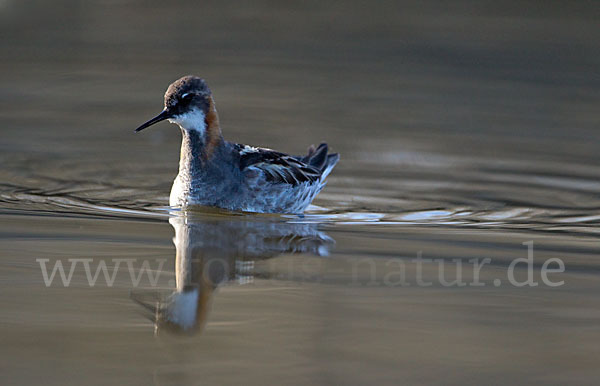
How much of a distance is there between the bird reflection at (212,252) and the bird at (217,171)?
9.9 inches

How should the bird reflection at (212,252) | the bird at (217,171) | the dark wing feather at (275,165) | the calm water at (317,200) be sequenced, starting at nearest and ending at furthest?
the calm water at (317,200) < the bird reflection at (212,252) < the bird at (217,171) < the dark wing feather at (275,165)

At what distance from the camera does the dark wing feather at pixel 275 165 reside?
27.6 ft

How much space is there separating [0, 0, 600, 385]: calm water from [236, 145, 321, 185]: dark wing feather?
0.39 meters

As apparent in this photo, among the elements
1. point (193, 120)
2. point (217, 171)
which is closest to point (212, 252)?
point (217, 171)

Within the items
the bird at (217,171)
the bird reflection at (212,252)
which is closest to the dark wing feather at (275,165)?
the bird at (217,171)

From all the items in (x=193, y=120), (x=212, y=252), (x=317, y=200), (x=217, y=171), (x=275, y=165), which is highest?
(x=193, y=120)

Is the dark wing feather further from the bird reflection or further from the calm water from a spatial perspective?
the bird reflection

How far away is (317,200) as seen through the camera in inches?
355

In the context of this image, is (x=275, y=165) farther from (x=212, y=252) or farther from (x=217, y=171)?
(x=212, y=252)

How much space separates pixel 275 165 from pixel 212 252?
1.98 m

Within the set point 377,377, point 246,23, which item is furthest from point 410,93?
point 377,377

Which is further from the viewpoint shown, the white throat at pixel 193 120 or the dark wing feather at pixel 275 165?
the dark wing feather at pixel 275 165

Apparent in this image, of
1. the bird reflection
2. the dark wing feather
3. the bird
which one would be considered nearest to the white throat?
the bird

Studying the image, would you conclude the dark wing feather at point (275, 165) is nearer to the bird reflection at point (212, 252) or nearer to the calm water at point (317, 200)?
the calm water at point (317, 200)
